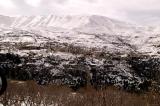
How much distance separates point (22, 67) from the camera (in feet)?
545

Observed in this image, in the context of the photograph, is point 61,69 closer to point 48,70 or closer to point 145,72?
point 48,70

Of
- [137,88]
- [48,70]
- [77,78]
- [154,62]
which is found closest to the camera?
[137,88]

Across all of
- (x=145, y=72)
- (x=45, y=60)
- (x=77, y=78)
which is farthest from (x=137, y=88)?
(x=45, y=60)

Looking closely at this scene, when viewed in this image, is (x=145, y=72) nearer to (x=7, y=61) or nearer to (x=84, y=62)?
(x=84, y=62)

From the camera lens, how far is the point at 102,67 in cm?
17888

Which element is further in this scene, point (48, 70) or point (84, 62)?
point (84, 62)

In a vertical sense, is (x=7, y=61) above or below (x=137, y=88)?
above

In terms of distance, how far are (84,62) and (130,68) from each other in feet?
75.5

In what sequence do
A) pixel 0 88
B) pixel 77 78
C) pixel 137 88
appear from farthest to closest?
1. pixel 77 78
2. pixel 137 88
3. pixel 0 88

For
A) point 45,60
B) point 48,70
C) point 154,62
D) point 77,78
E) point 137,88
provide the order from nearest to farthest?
point 137,88, point 77,78, point 48,70, point 45,60, point 154,62

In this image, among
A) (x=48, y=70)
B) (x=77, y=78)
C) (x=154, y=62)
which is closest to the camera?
(x=77, y=78)

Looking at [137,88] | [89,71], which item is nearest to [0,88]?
[137,88]

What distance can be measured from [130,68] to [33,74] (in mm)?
53855

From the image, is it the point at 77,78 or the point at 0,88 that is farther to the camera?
the point at 77,78
